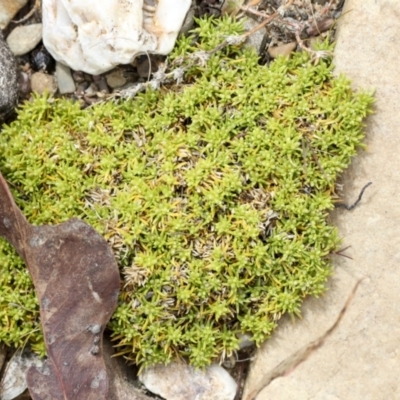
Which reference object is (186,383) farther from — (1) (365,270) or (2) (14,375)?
(1) (365,270)

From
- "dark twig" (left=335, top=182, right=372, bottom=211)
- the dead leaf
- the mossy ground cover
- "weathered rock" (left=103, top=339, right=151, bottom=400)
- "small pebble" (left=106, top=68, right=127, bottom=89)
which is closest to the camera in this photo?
the dead leaf

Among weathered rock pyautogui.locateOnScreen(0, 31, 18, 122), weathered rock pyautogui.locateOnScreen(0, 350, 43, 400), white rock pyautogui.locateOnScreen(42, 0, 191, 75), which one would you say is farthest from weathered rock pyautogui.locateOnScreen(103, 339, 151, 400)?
white rock pyautogui.locateOnScreen(42, 0, 191, 75)

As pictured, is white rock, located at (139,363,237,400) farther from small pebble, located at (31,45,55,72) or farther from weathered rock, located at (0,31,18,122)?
small pebble, located at (31,45,55,72)

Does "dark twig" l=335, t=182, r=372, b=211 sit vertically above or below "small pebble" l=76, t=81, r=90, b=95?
below

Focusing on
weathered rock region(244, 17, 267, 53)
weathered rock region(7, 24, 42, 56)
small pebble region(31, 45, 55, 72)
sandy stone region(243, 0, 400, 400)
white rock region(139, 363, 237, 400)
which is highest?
weathered rock region(244, 17, 267, 53)

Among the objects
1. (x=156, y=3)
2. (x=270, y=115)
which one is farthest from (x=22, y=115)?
(x=270, y=115)

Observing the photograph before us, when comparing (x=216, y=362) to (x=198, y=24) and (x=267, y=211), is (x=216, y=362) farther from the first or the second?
(x=198, y=24)

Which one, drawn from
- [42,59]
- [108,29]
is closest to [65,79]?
[42,59]
